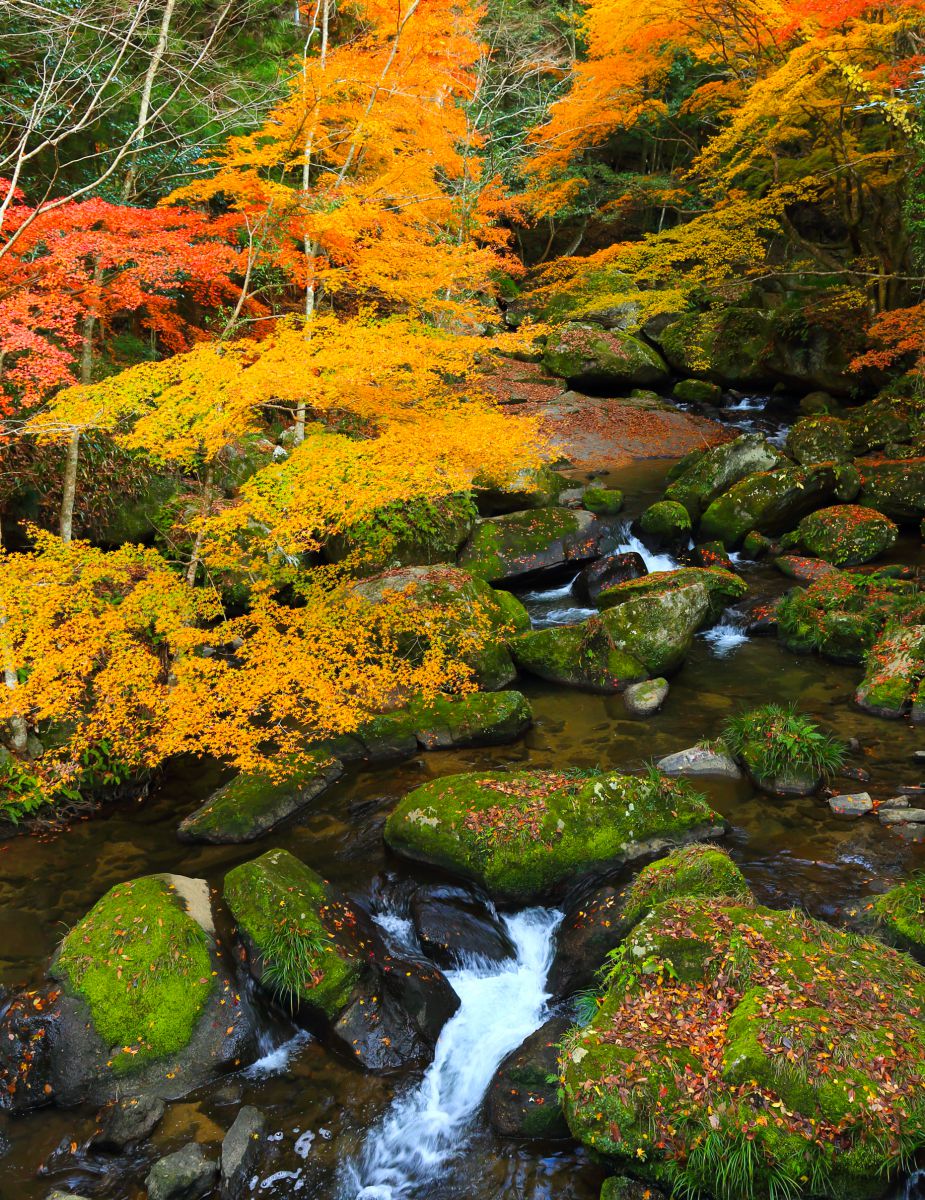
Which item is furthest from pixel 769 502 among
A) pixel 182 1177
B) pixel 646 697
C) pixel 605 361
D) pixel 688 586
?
pixel 182 1177

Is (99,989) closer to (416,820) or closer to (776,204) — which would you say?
(416,820)

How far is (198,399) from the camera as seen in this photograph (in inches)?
302

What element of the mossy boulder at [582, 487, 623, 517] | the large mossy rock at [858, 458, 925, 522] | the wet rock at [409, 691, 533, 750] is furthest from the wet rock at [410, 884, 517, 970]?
the large mossy rock at [858, 458, 925, 522]

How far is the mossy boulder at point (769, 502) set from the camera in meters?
14.0

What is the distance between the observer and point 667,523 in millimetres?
13852

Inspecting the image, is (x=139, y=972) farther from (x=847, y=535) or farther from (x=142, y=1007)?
(x=847, y=535)

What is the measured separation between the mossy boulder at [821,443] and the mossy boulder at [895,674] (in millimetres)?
7372

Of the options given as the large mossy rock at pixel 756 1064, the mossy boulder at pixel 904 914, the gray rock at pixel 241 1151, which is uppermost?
the large mossy rock at pixel 756 1064

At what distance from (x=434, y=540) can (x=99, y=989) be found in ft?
26.9

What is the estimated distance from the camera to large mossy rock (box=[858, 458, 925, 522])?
13633mm

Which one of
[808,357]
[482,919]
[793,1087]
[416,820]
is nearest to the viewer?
[793,1087]

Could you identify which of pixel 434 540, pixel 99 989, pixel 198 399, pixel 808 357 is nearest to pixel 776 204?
pixel 808 357

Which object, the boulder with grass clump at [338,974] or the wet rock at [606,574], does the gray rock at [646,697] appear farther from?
the boulder with grass clump at [338,974]

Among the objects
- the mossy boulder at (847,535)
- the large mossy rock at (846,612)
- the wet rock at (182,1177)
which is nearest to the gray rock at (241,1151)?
the wet rock at (182,1177)
